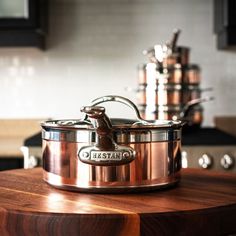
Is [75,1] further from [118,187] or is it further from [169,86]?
[118,187]

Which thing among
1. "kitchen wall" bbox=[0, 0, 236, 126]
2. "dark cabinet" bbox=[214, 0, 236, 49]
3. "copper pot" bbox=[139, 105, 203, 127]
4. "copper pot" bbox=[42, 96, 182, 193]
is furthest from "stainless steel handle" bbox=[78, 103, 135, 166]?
"kitchen wall" bbox=[0, 0, 236, 126]

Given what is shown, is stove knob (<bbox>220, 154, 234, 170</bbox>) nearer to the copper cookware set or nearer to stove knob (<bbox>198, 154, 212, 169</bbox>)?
stove knob (<bbox>198, 154, 212, 169</bbox>)

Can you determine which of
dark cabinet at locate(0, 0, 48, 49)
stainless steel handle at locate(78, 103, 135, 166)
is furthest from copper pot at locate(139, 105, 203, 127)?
→ stainless steel handle at locate(78, 103, 135, 166)

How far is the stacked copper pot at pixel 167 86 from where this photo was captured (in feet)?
5.96

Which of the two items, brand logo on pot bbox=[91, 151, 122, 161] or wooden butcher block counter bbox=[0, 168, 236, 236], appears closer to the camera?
wooden butcher block counter bbox=[0, 168, 236, 236]

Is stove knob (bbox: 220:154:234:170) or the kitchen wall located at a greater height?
the kitchen wall

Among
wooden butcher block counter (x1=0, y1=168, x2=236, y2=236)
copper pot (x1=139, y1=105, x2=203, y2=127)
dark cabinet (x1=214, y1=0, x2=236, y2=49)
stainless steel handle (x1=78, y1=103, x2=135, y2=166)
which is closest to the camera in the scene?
wooden butcher block counter (x1=0, y1=168, x2=236, y2=236)

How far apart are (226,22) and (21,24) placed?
846mm

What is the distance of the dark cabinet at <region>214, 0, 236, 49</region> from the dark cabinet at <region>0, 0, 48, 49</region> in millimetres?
771

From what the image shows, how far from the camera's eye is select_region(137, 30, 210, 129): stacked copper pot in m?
1.82

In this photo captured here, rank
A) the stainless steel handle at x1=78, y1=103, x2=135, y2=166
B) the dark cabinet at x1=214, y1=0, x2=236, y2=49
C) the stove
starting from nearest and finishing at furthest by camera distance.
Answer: the stainless steel handle at x1=78, y1=103, x2=135, y2=166
the stove
the dark cabinet at x1=214, y1=0, x2=236, y2=49

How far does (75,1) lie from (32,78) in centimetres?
42

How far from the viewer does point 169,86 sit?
72.7 inches

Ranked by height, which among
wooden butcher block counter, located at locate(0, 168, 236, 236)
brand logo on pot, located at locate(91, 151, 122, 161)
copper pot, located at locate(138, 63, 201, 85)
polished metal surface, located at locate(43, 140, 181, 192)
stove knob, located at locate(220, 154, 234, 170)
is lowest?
stove knob, located at locate(220, 154, 234, 170)
